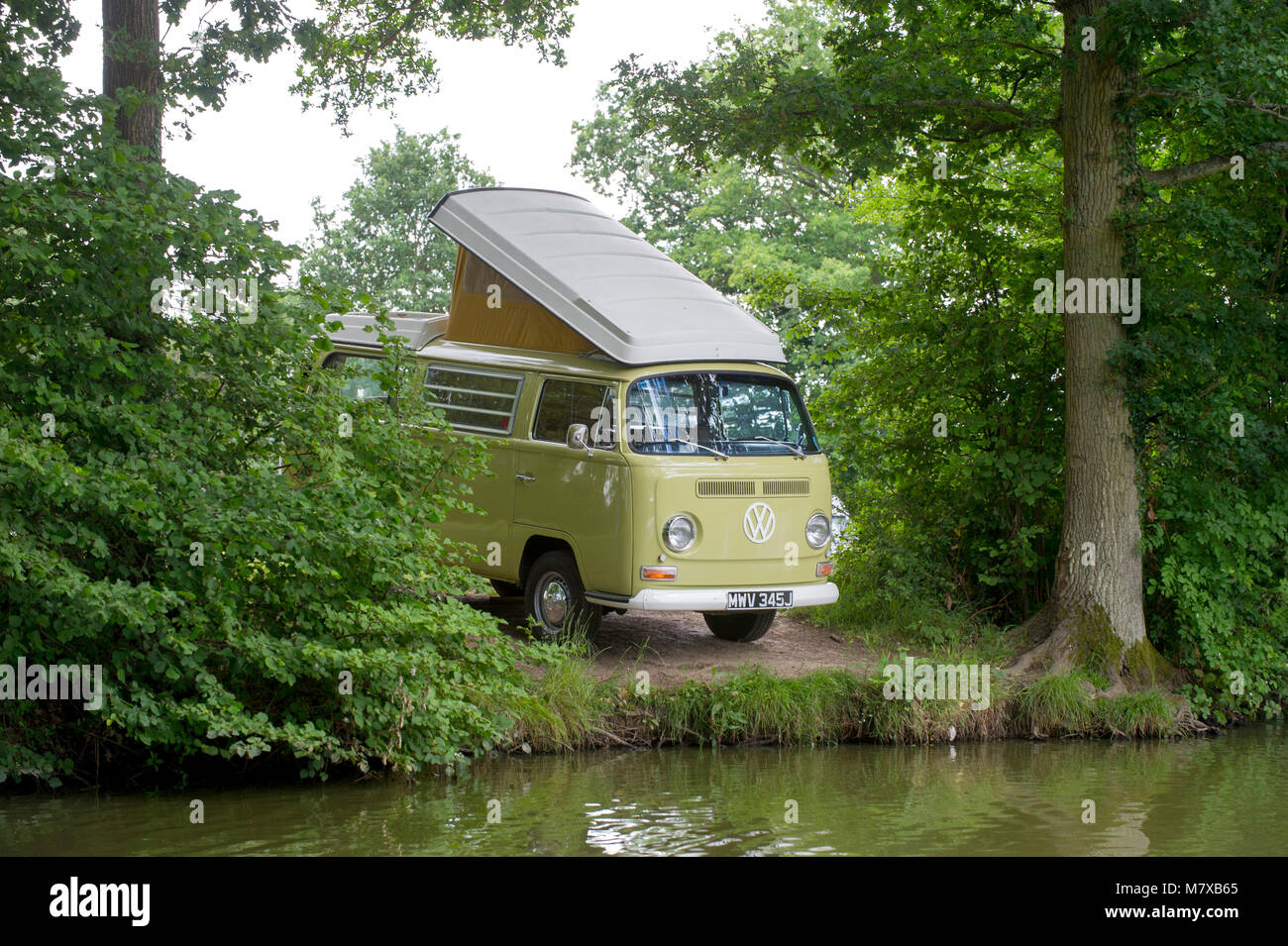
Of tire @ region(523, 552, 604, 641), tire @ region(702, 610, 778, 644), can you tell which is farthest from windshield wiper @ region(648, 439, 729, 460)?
tire @ region(702, 610, 778, 644)

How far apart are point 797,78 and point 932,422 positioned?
3.69 m

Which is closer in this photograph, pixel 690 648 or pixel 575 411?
pixel 575 411

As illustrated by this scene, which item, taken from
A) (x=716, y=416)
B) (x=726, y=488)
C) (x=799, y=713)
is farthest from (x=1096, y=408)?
(x=799, y=713)

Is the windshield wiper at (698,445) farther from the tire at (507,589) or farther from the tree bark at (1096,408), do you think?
the tree bark at (1096,408)

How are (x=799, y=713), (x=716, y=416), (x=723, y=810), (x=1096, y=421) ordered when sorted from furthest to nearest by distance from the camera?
1. (x=1096, y=421)
2. (x=716, y=416)
3. (x=799, y=713)
4. (x=723, y=810)

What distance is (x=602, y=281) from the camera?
1183cm

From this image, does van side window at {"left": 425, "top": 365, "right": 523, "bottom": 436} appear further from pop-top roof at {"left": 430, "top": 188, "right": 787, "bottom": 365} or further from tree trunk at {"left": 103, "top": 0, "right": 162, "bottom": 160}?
tree trunk at {"left": 103, "top": 0, "right": 162, "bottom": 160}

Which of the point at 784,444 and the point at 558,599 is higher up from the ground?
the point at 784,444

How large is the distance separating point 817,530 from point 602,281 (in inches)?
111

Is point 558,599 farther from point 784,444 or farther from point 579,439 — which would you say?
point 784,444

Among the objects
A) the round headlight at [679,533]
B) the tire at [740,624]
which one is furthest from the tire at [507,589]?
the round headlight at [679,533]

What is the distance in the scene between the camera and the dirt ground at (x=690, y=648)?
11258mm

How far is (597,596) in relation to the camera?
11.2 metres

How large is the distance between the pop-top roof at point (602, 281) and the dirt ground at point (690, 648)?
2.52m
